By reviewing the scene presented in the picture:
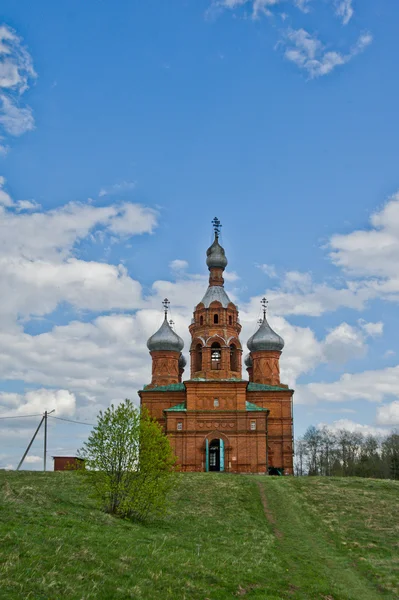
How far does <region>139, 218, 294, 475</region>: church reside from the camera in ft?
153

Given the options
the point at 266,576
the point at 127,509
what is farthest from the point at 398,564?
the point at 127,509

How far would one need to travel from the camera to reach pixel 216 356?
5134 cm

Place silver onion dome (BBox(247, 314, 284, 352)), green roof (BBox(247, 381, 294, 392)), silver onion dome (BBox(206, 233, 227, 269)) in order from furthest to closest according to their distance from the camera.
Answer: silver onion dome (BBox(247, 314, 284, 352))
silver onion dome (BBox(206, 233, 227, 269))
green roof (BBox(247, 381, 294, 392))

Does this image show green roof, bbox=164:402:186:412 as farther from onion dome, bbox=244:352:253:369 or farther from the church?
onion dome, bbox=244:352:253:369

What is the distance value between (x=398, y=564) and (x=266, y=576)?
6920mm

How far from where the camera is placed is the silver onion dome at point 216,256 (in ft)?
183

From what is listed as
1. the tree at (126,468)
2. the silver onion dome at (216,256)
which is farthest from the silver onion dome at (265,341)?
the tree at (126,468)

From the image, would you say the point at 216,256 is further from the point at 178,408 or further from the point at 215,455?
the point at 215,455

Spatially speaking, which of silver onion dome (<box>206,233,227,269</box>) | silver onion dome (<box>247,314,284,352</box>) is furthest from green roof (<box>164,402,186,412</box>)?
silver onion dome (<box>206,233,227,269</box>)

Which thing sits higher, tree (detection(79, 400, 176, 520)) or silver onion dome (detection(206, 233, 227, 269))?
silver onion dome (detection(206, 233, 227, 269))

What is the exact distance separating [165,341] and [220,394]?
12488 millimetres

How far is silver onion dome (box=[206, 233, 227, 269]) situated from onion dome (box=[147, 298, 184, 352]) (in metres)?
8.59

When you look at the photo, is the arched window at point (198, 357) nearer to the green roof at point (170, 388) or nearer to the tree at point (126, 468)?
the green roof at point (170, 388)

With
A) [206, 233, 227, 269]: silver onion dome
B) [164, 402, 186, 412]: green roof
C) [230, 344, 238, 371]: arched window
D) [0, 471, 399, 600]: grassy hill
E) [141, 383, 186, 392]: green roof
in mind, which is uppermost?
[206, 233, 227, 269]: silver onion dome
